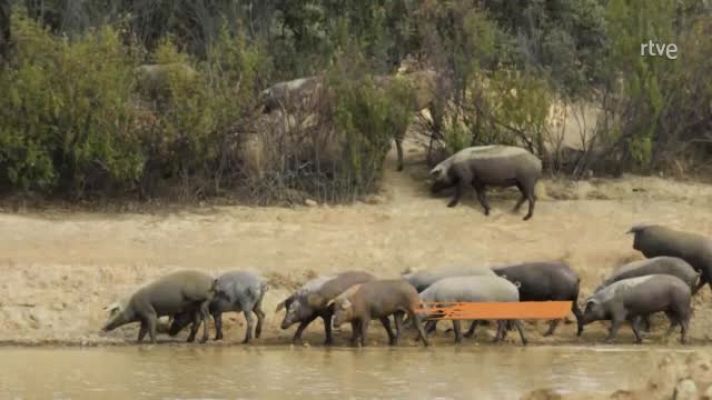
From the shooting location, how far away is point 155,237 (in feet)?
70.1

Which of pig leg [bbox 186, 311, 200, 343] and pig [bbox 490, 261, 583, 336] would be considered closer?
pig leg [bbox 186, 311, 200, 343]

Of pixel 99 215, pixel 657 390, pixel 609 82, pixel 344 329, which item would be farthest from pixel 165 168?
pixel 657 390

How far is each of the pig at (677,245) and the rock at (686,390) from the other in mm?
8708

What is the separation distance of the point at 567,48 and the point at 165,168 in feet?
24.0

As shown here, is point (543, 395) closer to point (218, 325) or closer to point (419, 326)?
point (419, 326)

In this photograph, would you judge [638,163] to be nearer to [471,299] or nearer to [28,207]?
[471,299]

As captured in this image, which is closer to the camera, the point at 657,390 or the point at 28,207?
the point at 657,390

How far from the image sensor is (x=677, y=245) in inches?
816

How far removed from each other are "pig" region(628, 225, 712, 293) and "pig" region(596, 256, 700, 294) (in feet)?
1.34

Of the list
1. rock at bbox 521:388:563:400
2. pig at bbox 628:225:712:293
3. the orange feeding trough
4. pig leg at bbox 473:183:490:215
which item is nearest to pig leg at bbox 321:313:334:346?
the orange feeding trough

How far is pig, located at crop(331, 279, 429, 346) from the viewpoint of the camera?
61.0ft

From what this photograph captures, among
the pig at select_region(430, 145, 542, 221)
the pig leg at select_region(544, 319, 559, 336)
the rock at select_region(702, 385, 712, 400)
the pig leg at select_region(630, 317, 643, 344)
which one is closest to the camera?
the rock at select_region(702, 385, 712, 400)

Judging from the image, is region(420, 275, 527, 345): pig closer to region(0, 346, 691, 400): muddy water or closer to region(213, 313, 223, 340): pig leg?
region(0, 346, 691, 400): muddy water

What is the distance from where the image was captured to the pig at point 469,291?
18.9 metres
